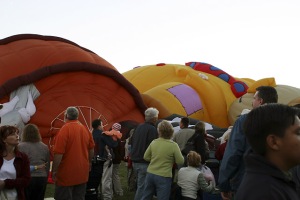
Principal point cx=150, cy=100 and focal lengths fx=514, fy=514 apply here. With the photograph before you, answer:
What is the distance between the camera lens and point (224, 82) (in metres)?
17.2

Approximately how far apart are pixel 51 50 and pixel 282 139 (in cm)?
974

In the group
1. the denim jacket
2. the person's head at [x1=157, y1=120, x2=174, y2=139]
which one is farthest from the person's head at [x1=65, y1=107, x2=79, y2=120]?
the denim jacket

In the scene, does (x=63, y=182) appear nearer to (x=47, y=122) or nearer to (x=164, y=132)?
(x=164, y=132)

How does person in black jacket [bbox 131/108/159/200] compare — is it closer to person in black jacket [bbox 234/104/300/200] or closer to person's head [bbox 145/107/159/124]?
person's head [bbox 145/107/159/124]

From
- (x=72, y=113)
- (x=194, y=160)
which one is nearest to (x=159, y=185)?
(x=194, y=160)

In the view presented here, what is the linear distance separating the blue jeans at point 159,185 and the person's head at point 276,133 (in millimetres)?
3821

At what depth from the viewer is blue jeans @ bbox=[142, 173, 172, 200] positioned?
567 centimetres

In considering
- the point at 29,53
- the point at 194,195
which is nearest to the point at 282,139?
the point at 194,195

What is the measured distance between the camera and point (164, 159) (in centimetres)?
570

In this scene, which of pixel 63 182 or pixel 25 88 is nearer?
pixel 63 182

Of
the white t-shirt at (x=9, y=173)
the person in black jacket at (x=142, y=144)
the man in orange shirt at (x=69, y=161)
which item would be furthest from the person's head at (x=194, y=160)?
the white t-shirt at (x=9, y=173)

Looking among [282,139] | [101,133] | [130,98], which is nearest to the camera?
[282,139]

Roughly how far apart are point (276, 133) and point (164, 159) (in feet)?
12.7

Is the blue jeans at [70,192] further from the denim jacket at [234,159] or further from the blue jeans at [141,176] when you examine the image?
the denim jacket at [234,159]
